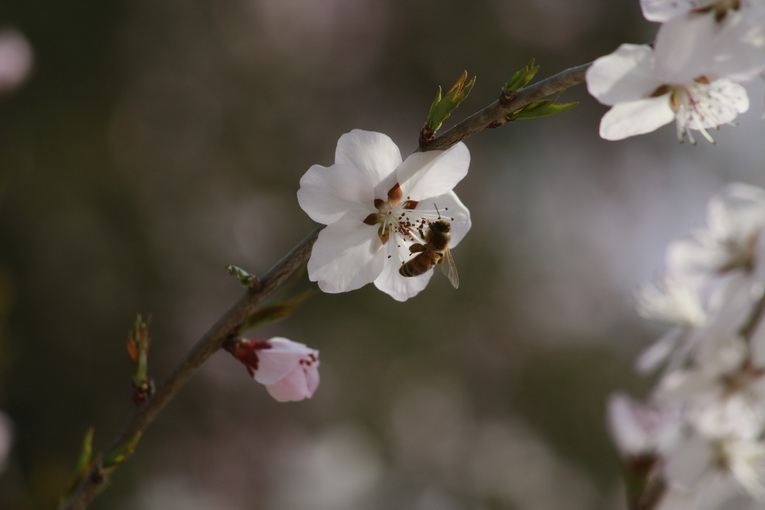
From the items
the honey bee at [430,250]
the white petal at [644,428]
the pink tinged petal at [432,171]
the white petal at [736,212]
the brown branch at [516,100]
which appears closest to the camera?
the brown branch at [516,100]

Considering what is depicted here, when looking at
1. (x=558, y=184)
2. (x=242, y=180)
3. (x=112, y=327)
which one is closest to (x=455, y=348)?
(x=558, y=184)

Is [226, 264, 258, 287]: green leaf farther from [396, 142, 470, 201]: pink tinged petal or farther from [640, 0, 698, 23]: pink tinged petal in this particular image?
[640, 0, 698, 23]: pink tinged petal

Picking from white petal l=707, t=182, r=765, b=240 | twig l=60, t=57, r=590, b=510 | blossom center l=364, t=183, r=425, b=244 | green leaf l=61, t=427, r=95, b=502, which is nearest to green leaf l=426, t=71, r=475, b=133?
twig l=60, t=57, r=590, b=510

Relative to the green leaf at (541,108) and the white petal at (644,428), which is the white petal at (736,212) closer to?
the white petal at (644,428)

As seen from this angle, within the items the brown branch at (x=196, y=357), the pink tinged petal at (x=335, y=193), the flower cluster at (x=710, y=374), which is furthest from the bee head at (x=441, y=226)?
the flower cluster at (x=710, y=374)

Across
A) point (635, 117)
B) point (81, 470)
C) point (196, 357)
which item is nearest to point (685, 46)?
point (635, 117)

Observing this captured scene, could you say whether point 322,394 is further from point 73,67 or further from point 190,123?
point 73,67

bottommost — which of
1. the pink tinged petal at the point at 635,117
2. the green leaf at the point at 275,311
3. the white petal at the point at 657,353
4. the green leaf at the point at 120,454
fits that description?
the white petal at the point at 657,353

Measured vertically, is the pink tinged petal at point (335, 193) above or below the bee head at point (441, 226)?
above
